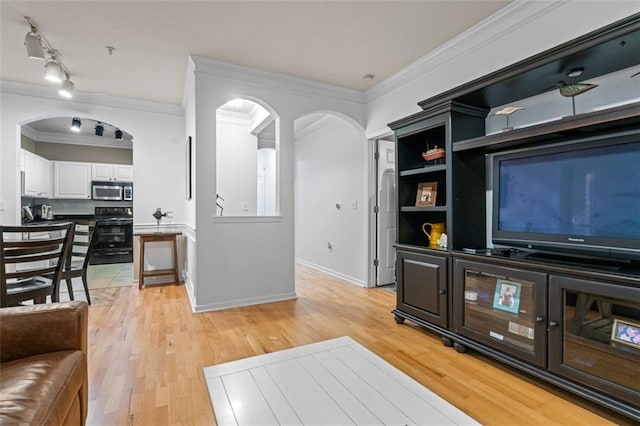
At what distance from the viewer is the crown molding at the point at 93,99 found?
4.02 meters

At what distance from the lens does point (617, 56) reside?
6.07 ft

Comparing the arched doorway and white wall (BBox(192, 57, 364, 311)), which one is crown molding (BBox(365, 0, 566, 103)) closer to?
white wall (BBox(192, 57, 364, 311))

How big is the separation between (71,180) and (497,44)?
7805 millimetres

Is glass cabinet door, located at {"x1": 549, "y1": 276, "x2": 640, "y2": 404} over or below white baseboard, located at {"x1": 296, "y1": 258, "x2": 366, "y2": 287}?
over

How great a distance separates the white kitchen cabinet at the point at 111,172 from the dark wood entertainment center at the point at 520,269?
652 centimetres

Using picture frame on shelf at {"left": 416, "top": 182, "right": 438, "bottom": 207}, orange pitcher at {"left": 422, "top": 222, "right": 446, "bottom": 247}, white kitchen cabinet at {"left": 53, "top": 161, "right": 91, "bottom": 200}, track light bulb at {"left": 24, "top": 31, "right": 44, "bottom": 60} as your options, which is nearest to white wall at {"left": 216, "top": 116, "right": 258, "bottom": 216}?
track light bulb at {"left": 24, "top": 31, "right": 44, "bottom": 60}

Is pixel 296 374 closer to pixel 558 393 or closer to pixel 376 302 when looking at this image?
pixel 558 393

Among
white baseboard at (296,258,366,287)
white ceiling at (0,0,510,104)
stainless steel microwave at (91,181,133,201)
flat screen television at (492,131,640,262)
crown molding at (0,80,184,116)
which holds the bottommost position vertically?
white baseboard at (296,258,366,287)

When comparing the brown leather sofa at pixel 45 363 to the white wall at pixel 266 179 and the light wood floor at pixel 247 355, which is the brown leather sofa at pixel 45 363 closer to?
the light wood floor at pixel 247 355

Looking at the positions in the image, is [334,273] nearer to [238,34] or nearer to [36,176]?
[238,34]

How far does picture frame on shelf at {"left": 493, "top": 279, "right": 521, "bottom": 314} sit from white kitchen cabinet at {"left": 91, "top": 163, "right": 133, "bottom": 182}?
299 inches

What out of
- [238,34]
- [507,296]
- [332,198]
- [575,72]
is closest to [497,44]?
[575,72]

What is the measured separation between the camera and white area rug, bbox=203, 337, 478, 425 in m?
1.66

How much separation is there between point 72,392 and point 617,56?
126 inches
